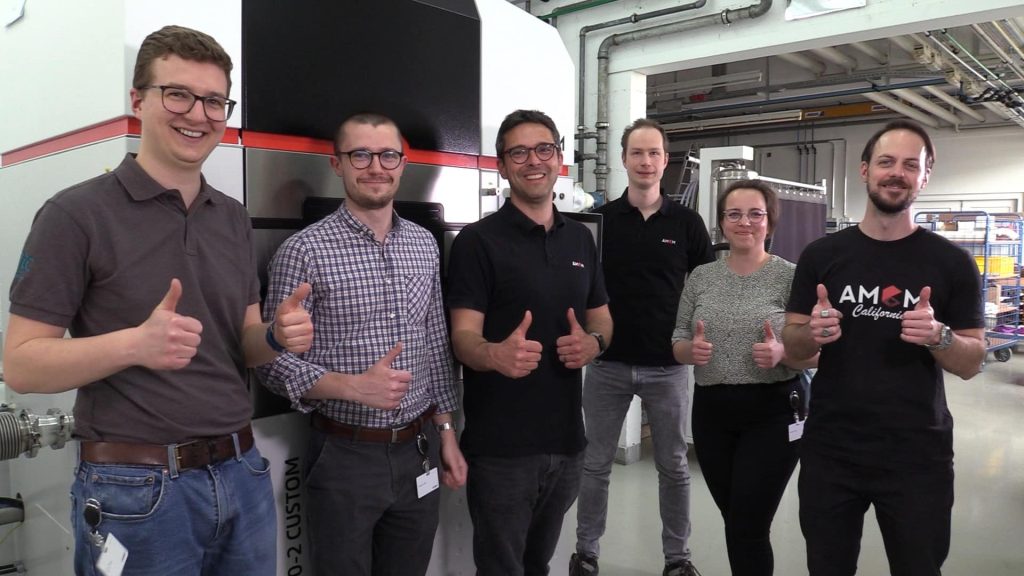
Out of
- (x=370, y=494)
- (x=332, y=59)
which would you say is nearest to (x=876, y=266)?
(x=370, y=494)

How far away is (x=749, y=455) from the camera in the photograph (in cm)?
220

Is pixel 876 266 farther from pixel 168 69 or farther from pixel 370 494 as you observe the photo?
pixel 168 69

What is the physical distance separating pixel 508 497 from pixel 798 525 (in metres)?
2.39

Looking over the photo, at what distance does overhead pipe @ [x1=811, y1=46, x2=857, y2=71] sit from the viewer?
24.1 feet

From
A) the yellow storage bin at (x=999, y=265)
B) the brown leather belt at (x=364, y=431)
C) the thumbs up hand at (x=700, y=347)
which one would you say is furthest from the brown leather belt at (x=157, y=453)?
the yellow storage bin at (x=999, y=265)

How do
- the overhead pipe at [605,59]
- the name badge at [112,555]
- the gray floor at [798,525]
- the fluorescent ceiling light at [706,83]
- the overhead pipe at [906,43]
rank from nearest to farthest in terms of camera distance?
1. the name badge at [112,555]
2. the gray floor at [798,525]
3. the overhead pipe at [605,59]
4. the overhead pipe at [906,43]
5. the fluorescent ceiling light at [706,83]

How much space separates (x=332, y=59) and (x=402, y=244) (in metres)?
0.59

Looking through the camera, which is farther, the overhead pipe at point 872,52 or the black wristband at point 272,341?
the overhead pipe at point 872,52

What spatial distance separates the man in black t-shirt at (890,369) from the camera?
175 centimetres

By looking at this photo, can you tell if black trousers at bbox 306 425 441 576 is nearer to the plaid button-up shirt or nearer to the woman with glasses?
the plaid button-up shirt

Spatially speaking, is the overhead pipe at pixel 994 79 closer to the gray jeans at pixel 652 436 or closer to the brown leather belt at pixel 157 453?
the gray jeans at pixel 652 436

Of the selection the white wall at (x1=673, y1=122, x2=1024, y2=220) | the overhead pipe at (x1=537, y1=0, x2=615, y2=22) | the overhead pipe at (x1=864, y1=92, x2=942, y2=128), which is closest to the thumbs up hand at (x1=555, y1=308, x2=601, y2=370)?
the overhead pipe at (x1=537, y1=0, x2=615, y2=22)

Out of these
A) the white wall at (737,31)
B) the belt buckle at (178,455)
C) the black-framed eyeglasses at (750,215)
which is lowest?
Result: the belt buckle at (178,455)

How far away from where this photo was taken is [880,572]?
3.08 meters
